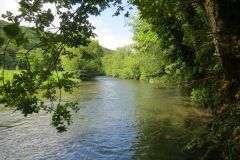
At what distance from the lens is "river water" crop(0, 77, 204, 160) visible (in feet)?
45.3

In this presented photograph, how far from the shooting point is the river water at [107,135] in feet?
45.3

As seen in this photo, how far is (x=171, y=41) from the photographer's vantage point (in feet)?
53.1

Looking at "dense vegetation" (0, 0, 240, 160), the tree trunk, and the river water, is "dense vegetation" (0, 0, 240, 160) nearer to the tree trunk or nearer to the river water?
the tree trunk

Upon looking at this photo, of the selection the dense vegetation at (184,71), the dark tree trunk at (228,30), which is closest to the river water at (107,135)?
the dense vegetation at (184,71)

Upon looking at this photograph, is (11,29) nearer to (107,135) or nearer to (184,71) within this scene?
(184,71)

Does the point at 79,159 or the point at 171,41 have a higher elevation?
the point at 171,41

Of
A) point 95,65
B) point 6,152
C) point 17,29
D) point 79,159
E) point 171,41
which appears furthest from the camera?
point 95,65

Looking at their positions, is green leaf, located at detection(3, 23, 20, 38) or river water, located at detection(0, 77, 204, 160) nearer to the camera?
green leaf, located at detection(3, 23, 20, 38)

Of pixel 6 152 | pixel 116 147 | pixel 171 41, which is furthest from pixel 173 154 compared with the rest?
pixel 6 152

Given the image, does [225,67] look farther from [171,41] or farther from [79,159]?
[171,41]

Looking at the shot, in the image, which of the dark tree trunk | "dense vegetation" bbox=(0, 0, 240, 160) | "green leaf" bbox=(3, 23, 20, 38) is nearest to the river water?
"dense vegetation" bbox=(0, 0, 240, 160)

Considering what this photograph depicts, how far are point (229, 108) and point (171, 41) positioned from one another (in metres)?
12.4

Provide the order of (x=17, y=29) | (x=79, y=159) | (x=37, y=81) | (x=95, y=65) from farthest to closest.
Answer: (x=95, y=65) < (x=79, y=159) < (x=37, y=81) < (x=17, y=29)

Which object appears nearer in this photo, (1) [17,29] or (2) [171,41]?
(1) [17,29]
